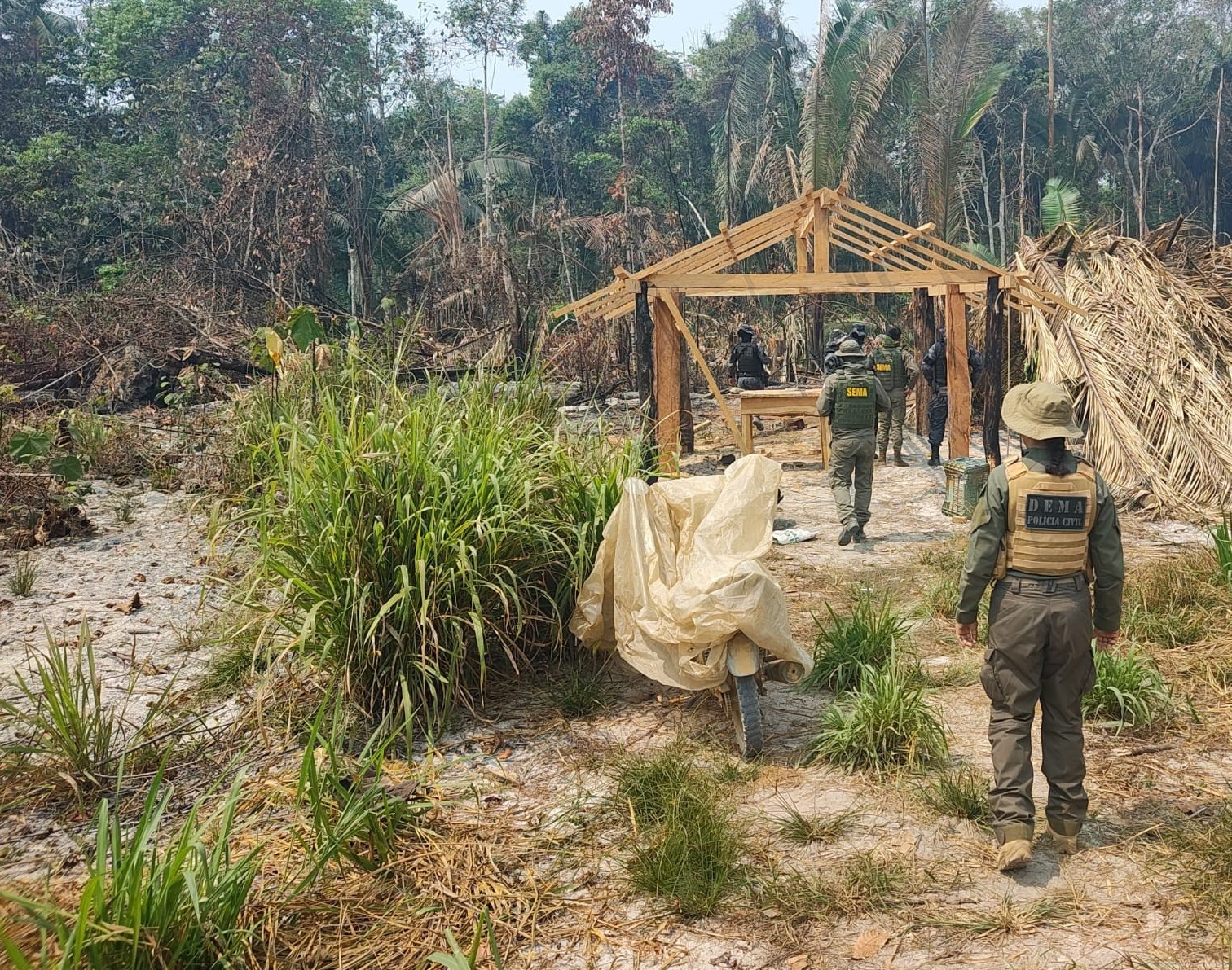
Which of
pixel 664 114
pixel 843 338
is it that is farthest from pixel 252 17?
pixel 843 338

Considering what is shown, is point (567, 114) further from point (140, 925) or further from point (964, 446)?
point (140, 925)

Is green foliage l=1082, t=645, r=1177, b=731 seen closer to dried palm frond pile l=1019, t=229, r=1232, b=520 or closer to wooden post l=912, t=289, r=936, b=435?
dried palm frond pile l=1019, t=229, r=1232, b=520

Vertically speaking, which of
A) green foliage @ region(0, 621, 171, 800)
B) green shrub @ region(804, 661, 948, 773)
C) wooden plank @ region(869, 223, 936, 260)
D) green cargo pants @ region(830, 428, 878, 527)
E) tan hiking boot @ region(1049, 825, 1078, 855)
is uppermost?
wooden plank @ region(869, 223, 936, 260)

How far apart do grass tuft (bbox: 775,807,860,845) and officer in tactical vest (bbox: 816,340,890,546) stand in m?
4.49

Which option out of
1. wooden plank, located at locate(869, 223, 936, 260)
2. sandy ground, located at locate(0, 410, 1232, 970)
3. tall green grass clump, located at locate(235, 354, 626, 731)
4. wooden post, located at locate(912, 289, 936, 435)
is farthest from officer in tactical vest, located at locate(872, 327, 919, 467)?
tall green grass clump, located at locate(235, 354, 626, 731)

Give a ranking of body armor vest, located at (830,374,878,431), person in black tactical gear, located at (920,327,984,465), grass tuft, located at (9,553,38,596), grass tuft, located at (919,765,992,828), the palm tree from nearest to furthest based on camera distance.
A: grass tuft, located at (919,765,992,828)
grass tuft, located at (9,553,38,596)
body armor vest, located at (830,374,878,431)
person in black tactical gear, located at (920,327,984,465)
the palm tree

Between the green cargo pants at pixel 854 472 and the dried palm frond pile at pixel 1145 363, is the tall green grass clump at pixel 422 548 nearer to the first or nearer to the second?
the green cargo pants at pixel 854 472

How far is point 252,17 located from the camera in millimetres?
24125

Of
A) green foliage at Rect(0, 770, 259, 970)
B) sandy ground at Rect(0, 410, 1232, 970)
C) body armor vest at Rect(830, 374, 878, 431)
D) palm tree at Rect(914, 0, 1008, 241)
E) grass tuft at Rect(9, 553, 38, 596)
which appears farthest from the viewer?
palm tree at Rect(914, 0, 1008, 241)

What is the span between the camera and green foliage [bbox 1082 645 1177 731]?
413cm

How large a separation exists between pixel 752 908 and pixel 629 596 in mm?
1574

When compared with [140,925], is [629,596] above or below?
above

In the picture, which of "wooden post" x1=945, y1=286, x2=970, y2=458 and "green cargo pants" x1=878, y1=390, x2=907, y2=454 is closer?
"wooden post" x1=945, y1=286, x2=970, y2=458

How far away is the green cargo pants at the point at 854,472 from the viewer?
25.6ft
